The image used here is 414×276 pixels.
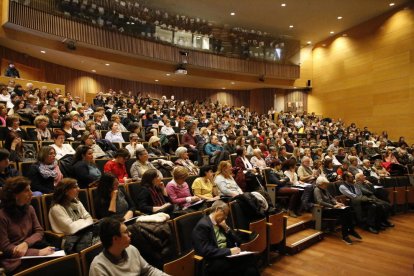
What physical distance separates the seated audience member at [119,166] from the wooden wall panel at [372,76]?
898 cm

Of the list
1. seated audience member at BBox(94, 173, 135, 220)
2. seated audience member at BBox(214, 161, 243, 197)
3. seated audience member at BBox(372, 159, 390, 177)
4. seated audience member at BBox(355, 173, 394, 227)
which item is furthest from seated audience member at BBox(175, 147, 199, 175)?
seated audience member at BBox(372, 159, 390, 177)

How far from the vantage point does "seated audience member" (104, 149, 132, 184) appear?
2.93 metres

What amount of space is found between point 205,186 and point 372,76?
30.8ft

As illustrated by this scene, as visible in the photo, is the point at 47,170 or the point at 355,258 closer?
the point at 47,170

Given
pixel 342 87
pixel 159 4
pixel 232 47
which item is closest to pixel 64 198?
pixel 159 4

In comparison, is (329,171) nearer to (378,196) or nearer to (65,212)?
(378,196)

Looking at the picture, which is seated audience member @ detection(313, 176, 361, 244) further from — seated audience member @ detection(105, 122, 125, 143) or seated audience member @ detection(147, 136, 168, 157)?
seated audience member @ detection(105, 122, 125, 143)

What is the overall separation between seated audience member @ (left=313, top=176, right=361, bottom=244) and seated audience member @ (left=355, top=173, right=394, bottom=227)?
2.28 feet

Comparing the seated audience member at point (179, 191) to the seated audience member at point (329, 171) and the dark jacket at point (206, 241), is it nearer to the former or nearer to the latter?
the dark jacket at point (206, 241)

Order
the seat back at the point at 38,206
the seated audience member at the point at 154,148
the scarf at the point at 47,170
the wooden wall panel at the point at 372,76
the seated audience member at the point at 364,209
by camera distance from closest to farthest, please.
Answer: the seat back at the point at 38,206 → the scarf at the point at 47,170 → the seated audience member at the point at 364,209 → the seated audience member at the point at 154,148 → the wooden wall panel at the point at 372,76

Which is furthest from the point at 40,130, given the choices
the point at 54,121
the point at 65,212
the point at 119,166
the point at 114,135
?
the point at 65,212

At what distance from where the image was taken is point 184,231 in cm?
206

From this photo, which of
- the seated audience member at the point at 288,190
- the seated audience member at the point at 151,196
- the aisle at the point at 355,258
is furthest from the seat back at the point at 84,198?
the seated audience member at the point at 288,190

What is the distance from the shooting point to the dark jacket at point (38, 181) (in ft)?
7.50
